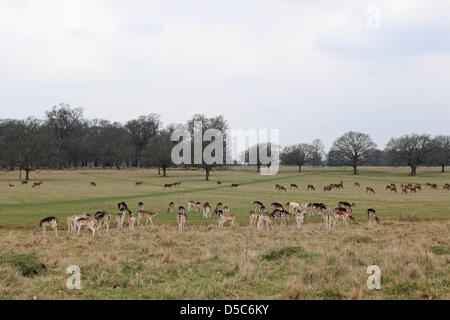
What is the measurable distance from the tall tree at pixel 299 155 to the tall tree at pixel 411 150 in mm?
28528

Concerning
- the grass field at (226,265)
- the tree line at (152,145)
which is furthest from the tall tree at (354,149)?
the grass field at (226,265)

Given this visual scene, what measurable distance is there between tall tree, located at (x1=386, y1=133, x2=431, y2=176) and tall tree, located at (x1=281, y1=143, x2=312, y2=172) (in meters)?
28.5

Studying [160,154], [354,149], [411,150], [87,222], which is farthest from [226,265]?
[411,150]

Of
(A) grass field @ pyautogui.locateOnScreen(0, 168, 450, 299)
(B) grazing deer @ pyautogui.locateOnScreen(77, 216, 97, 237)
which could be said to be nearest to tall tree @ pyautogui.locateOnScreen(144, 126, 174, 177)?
(A) grass field @ pyautogui.locateOnScreen(0, 168, 450, 299)

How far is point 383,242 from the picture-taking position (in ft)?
47.2

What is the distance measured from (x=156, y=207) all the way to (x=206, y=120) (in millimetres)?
55663

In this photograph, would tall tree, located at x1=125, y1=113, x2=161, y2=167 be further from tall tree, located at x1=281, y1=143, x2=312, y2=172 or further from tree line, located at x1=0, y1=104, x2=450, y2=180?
tall tree, located at x1=281, y1=143, x2=312, y2=172

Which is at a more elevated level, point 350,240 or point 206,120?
point 206,120

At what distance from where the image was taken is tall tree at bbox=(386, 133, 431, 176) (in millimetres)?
95000

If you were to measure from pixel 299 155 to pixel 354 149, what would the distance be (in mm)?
23223

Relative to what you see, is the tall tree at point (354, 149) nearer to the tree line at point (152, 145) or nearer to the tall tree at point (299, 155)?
the tree line at point (152, 145)

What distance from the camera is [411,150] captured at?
9638 cm
